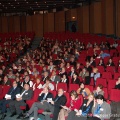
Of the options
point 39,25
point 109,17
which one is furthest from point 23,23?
point 109,17

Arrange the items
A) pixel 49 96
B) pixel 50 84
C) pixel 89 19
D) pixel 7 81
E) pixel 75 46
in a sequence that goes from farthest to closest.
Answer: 1. pixel 89 19
2. pixel 75 46
3. pixel 7 81
4. pixel 50 84
5. pixel 49 96

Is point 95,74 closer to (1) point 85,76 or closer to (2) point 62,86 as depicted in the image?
(1) point 85,76

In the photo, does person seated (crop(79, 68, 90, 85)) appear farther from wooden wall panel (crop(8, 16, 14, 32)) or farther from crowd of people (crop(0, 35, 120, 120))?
wooden wall panel (crop(8, 16, 14, 32))

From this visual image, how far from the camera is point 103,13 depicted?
1977 centimetres

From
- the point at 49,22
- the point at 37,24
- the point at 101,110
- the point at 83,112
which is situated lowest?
the point at 83,112

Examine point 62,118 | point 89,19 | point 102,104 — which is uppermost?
point 89,19

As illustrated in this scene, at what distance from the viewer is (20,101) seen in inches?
316

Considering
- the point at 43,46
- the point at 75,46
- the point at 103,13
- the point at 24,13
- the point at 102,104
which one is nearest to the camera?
the point at 102,104

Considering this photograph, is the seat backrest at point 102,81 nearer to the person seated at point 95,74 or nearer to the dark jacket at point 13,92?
the person seated at point 95,74

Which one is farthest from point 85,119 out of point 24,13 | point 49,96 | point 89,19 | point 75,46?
point 24,13

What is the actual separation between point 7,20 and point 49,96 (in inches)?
890

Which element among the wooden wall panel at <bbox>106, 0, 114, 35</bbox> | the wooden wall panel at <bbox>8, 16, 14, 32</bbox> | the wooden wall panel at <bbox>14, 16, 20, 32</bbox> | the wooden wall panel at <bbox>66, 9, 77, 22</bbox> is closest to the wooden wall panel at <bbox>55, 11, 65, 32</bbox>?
the wooden wall panel at <bbox>66, 9, 77, 22</bbox>

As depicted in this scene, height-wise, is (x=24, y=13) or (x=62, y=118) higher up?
(x=24, y=13)

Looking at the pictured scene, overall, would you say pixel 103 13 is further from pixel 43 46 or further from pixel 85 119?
pixel 85 119
